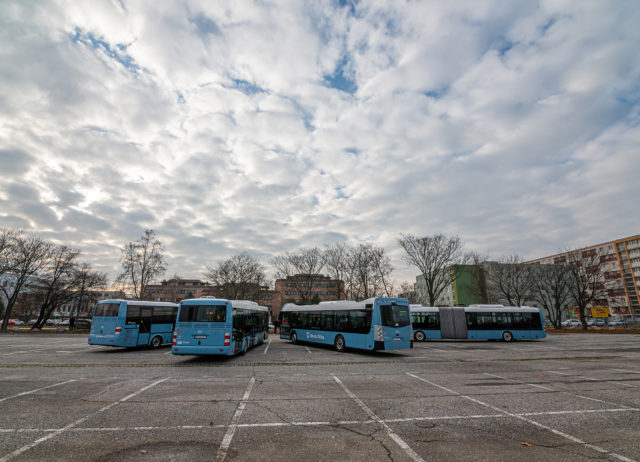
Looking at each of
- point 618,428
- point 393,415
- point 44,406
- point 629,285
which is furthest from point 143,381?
point 629,285

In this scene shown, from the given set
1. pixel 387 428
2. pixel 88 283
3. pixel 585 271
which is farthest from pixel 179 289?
pixel 387 428

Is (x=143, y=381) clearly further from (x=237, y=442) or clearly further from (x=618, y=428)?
(x=618, y=428)

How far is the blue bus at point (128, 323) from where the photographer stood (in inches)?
703

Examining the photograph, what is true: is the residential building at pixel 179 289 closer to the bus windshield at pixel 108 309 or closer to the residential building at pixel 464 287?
the residential building at pixel 464 287

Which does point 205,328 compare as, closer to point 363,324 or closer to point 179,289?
point 363,324

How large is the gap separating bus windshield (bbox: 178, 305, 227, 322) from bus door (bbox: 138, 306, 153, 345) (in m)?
7.13

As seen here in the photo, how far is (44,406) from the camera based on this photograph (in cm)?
685

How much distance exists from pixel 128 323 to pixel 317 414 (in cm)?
1636

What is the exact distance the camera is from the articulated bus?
27484 mm

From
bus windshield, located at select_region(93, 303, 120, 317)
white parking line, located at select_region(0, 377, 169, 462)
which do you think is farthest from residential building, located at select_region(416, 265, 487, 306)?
white parking line, located at select_region(0, 377, 169, 462)

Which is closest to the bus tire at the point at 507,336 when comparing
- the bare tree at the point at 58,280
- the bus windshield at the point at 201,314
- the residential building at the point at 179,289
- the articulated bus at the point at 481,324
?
the articulated bus at the point at 481,324

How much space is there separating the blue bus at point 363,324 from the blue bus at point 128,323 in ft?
32.2

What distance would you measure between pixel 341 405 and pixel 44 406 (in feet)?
21.3

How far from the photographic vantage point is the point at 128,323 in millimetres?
18344
